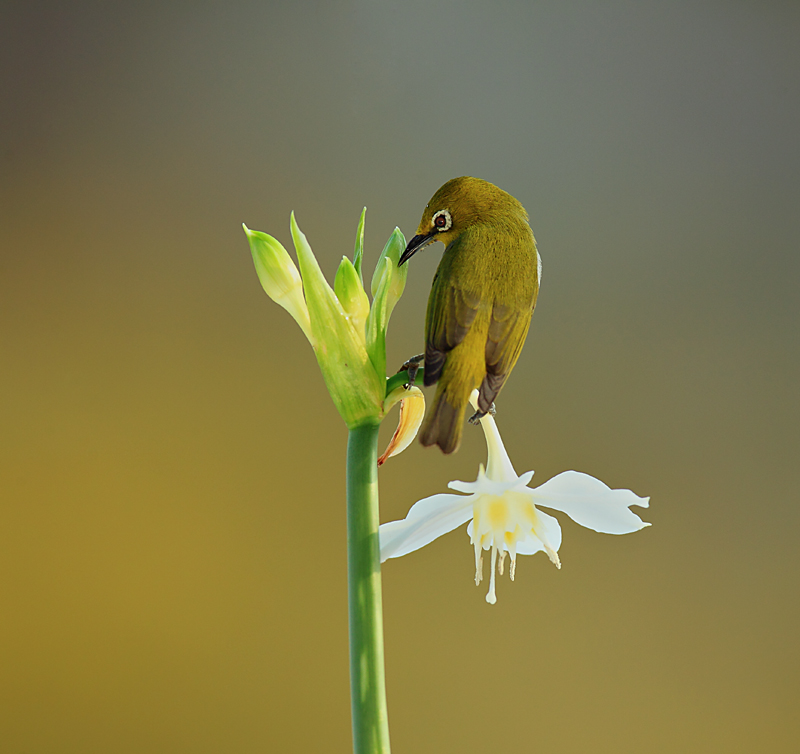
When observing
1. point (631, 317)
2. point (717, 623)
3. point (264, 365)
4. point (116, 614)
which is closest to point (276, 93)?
point (264, 365)

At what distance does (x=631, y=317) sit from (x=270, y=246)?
4.26 feet

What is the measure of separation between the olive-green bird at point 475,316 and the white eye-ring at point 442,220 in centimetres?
1

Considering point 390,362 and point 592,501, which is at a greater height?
point 390,362

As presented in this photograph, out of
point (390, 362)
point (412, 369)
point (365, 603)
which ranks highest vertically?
point (390, 362)

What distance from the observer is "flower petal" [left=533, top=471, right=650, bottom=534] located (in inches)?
11.9

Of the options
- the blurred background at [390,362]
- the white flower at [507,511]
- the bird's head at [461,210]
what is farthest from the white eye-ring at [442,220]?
the blurred background at [390,362]

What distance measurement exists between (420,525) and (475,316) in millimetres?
103

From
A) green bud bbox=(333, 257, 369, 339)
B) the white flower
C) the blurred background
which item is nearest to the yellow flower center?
the white flower

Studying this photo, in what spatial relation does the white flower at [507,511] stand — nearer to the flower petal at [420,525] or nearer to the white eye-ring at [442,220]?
the flower petal at [420,525]

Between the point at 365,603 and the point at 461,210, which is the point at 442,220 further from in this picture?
the point at 365,603

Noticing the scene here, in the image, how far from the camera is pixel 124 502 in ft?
4.25

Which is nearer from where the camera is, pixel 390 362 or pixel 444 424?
pixel 444 424

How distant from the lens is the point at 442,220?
0.36 metres

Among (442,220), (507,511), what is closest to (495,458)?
(507,511)
